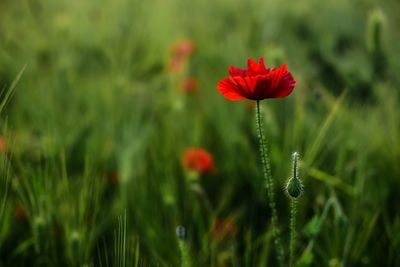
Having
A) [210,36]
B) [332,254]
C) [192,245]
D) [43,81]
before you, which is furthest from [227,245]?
[210,36]

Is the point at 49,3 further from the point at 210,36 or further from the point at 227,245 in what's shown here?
the point at 227,245

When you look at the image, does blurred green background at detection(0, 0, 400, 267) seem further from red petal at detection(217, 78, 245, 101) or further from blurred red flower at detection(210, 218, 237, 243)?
red petal at detection(217, 78, 245, 101)

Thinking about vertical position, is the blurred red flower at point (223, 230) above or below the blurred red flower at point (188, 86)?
below

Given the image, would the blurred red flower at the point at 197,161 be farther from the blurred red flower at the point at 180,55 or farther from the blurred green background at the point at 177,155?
the blurred red flower at the point at 180,55

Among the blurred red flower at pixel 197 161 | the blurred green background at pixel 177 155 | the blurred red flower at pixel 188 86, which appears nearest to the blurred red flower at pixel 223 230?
the blurred green background at pixel 177 155

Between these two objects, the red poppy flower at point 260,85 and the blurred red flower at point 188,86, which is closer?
the red poppy flower at point 260,85

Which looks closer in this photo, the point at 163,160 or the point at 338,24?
the point at 163,160

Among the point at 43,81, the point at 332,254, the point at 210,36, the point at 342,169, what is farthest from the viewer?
the point at 210,36
